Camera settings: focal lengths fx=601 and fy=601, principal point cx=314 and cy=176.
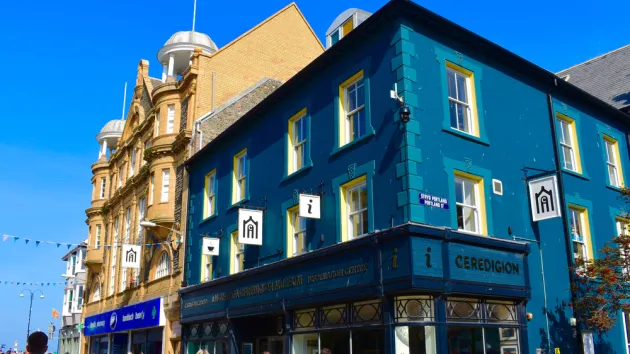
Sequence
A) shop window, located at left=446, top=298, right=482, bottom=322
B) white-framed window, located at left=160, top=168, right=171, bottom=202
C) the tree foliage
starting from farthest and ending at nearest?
white-framed window, located at left=160, top=168, right=171, bottom=202
the tree foliage
shop window, located at left=446, top=298, right=482, bottom=322

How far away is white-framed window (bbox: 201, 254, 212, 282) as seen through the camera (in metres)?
22.2

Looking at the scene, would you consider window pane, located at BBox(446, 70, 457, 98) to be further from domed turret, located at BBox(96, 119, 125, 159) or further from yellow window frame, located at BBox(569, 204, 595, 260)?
domed turret, located at BBox(96, 119, 125, 159)

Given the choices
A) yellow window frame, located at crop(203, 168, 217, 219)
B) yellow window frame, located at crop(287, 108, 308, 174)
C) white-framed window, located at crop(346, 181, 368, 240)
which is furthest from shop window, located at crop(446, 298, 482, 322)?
yellow window frame, located at crop(203, 168, 217, 219)

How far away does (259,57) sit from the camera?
29.2 meters

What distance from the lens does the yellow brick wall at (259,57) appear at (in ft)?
88.4

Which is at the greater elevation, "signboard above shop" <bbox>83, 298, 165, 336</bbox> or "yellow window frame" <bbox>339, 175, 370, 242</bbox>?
"yellow window frame" <bbox>339, 175, 370, 242</bbox>

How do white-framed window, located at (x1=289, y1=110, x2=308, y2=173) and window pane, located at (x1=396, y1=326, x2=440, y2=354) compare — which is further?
white-framed window, located at (x1=289, y1=110, x2=308, y2=173)

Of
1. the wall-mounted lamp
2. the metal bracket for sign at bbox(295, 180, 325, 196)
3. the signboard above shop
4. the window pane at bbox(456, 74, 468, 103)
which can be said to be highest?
the window pane at bbox(456, 74, 468, 103)

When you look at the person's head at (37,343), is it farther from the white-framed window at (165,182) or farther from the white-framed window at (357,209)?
the white-framed window at (165,182)

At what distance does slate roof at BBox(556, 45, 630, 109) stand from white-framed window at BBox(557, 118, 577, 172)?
16.7 feet

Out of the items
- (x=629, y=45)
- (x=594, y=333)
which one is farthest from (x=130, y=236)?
(x=629, y=45)

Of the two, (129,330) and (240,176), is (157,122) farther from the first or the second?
(129,330)

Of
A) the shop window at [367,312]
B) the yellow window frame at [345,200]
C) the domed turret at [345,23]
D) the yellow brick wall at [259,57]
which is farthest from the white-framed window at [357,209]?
the yellow brick wall at [259,57]

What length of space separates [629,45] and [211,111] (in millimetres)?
18399
